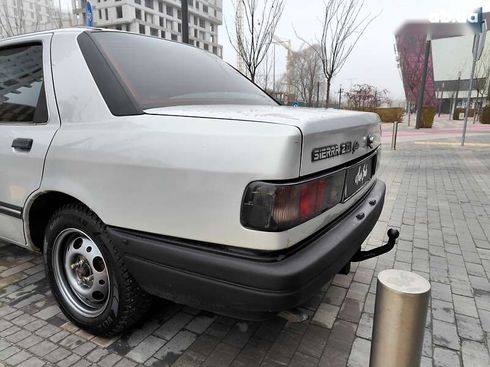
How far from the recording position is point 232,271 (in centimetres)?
157

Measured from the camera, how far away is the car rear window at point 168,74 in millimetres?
2100

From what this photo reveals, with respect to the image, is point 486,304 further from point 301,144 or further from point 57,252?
point 57,252

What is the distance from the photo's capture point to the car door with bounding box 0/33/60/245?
2.23 m

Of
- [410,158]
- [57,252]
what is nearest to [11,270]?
[57,252]

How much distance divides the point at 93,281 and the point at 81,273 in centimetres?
14

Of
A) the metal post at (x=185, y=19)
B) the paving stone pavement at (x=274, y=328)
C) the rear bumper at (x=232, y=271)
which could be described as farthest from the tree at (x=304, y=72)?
the rear bumper at (x=232, y=271)

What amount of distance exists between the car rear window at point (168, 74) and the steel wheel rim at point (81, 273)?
3.02 feet

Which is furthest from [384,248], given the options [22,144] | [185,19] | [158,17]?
[158,17]

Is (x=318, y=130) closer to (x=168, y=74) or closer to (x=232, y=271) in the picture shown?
(x=232, y=271)

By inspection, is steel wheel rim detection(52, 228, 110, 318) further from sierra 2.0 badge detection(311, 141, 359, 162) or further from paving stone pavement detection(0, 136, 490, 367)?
sierra 2.0 badge detection(311, 141, 359, 162)

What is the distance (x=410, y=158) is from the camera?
1020cm

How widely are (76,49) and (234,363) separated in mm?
2008

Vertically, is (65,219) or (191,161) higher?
(191,161)

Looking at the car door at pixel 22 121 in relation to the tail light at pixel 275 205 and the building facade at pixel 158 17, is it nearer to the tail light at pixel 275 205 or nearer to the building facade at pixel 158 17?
the tail light at pixel 275 205
